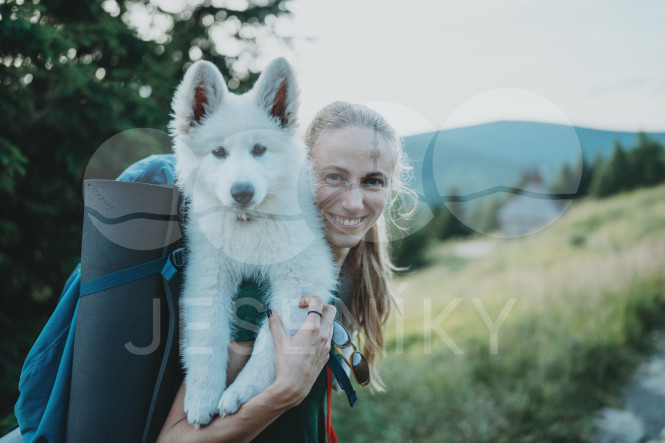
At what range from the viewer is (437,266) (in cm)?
1189

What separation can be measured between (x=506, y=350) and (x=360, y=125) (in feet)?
15.6

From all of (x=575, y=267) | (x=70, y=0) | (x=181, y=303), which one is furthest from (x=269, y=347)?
(x=575, y=267)

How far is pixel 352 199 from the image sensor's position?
2154 millimetres

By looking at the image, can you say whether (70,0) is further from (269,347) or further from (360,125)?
(269,347)

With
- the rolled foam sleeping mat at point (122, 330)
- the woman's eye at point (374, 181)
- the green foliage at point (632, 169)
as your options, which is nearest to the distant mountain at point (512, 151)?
the green foliage at point (632, 169)

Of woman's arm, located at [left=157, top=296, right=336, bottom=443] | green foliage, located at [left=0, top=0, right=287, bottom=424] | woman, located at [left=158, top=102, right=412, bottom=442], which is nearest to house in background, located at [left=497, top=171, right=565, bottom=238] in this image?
woman, located at [left=158, top=102, right=412, bottom=442]

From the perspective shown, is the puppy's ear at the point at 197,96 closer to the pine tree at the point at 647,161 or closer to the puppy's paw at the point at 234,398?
the puppy's paw at the point at 234,398

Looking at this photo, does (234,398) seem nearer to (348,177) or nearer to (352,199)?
(352,199)

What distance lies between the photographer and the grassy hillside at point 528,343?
4.89m

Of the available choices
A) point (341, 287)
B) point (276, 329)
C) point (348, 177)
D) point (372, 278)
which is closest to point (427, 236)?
point (372, 278)

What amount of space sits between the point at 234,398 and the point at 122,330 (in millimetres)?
465

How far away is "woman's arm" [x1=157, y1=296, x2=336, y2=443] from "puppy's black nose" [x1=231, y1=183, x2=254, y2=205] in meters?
0.49

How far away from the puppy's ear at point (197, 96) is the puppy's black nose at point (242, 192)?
41 cm

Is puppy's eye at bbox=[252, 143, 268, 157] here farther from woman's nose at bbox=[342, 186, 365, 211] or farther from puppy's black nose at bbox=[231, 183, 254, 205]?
woman's nose at bbox=[342, 186, 365, 211]
